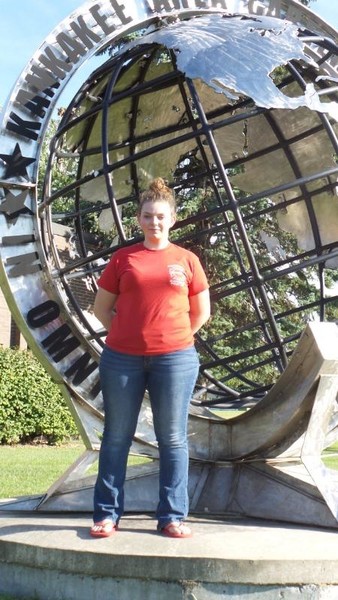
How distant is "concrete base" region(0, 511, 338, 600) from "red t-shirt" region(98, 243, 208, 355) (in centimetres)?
88

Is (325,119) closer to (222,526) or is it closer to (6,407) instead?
(222,526)

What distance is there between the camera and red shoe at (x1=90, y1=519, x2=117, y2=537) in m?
3.82

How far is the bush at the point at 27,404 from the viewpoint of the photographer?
43.6 ft

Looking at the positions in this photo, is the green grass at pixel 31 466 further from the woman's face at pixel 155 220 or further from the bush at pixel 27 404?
the woman's face at pixel 155 220

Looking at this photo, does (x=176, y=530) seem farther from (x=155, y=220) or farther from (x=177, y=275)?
(x=155, y=220)

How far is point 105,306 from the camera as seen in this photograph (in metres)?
3.99

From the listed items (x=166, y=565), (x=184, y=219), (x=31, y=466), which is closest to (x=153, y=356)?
(x=166, y=565)

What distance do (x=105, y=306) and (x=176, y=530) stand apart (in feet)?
3.60

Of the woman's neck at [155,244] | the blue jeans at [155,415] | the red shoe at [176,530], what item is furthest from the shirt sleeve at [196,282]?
the red shoe at [176,530]

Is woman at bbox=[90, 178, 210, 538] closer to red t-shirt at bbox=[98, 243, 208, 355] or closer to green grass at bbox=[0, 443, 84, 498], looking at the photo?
red t-shirt at bbox=[98, 243, 208, 355]

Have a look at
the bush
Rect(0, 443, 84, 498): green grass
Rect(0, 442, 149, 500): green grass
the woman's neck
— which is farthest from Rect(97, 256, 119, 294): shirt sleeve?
the bush

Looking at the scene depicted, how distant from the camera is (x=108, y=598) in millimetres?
3566

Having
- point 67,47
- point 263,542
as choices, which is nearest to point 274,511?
point 263,542

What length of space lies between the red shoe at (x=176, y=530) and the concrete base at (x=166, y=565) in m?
0.05
